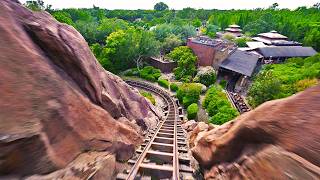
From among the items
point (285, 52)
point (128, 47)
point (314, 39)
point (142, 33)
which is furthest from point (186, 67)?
point (314, 39)

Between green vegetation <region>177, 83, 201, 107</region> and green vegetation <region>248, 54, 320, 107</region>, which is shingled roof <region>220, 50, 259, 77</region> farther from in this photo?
green vegetation <region>177, 83, 201, 107</region>

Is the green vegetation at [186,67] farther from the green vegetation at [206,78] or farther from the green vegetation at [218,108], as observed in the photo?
the green vegetation at [218,108]

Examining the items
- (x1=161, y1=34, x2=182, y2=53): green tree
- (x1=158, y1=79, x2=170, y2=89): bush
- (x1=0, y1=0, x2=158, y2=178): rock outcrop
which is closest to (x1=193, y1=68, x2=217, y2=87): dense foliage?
(x1=158, y1=79, x2=170, y2=89): bush

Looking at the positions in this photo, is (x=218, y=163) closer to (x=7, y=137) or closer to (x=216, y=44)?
(x=7, y=137)

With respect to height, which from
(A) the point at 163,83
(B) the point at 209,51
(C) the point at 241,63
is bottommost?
(A) the point at 163,83

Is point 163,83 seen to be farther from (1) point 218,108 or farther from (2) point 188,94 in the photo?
(1) point 218,108

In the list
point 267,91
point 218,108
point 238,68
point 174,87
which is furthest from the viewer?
point 238,68
